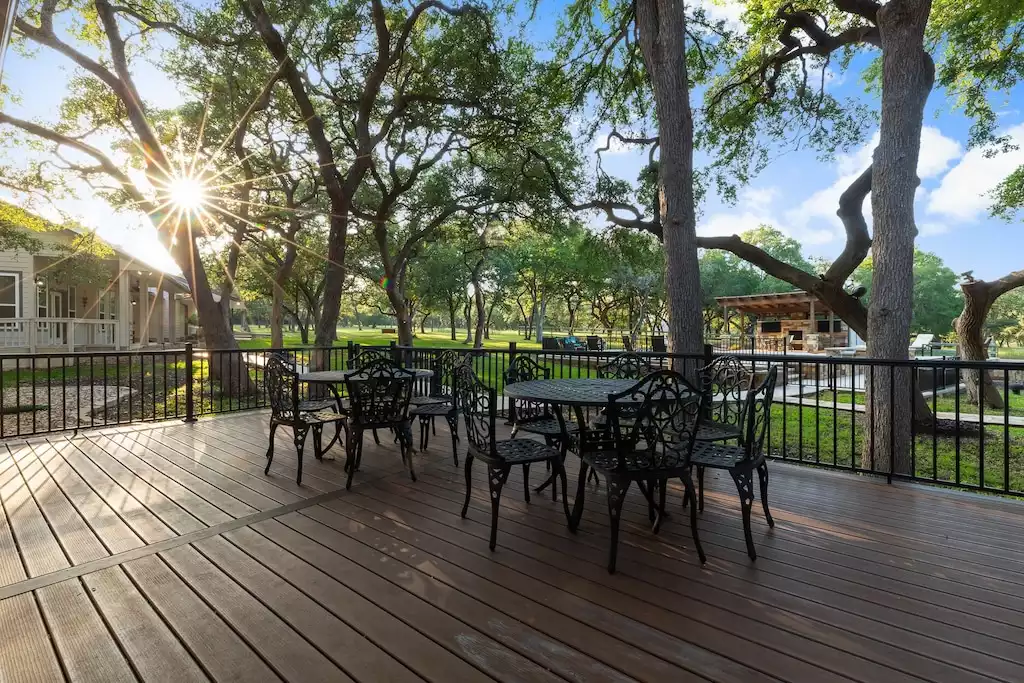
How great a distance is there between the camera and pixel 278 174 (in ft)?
36.9

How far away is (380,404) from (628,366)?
216 cm

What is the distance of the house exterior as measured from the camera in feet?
40.2

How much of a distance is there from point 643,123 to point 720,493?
8659 millimetres

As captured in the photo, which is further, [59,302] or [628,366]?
[59,302]

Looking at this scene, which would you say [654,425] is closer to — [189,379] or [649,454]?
[649,454]

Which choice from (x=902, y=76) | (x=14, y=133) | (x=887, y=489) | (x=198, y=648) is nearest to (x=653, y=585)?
(x=198, y=648)

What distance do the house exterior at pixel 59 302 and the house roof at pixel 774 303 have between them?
2231 cm

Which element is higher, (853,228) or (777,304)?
(853,228)

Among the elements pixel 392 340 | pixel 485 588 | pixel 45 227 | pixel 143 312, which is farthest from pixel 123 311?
pixel 485 588

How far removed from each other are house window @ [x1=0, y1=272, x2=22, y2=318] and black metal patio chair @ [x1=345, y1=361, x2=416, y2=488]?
14.7 meters

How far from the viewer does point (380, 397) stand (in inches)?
152

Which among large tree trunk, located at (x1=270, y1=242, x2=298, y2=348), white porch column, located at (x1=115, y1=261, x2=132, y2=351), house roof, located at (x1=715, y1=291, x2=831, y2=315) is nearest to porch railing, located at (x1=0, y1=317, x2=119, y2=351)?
white porch column, located at (x1=115, y1=261, x2=132, y2=351)

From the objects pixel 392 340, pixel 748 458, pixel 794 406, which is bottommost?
pixel 794 406

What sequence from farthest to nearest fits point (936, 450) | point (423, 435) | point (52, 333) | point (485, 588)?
1. point (52, 333)
2. point (936, 450)
3. point (423, 435)
4. point (485, 588)
